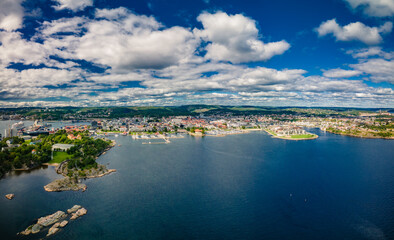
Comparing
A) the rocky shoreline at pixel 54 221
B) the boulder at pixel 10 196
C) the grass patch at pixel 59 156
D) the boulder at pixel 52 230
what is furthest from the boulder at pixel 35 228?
the grass patch at pixel 59 156

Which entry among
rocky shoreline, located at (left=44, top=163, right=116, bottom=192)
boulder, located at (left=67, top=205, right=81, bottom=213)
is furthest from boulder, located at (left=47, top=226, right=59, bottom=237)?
rocky shoreline, located at (left=44, top=163, right=116, bottom=192)

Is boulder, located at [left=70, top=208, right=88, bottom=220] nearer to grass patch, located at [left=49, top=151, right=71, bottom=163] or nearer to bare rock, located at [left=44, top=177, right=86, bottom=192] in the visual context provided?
bare rock, located at [left=44, top=177, right=86, bottom=192]

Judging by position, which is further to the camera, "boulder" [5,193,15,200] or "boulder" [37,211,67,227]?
"boulder" [5,193,15,200]

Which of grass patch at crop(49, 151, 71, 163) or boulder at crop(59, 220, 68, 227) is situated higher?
grass patch at crop(49, 151, 71, 163)

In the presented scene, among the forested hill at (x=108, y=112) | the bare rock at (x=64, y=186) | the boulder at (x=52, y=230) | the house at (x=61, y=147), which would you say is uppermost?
the forested hill at (x=108, y=112)

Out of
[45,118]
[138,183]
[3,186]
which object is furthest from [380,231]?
[45,118]

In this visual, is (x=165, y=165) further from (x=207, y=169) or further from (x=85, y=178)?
(x=85, y=178)

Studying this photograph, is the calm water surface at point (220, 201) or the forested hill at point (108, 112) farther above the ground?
the forested hill at point (108, 112)

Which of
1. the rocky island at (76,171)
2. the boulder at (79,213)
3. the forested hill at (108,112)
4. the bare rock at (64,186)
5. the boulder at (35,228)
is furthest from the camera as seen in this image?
the forested hill at (108,112)

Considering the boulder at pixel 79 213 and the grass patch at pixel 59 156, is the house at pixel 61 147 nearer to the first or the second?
the grass patch at pixel 59 156
